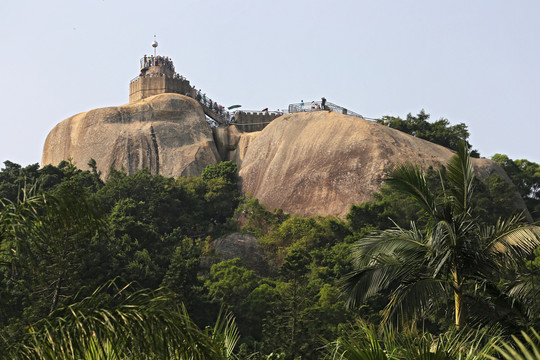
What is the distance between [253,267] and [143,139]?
13240mm

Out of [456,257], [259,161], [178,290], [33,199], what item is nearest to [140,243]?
[178,290]

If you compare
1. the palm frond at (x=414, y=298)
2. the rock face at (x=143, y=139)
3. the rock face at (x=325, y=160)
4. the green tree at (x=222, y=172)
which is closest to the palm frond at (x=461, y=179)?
the palm frond at (x=414, y=298)

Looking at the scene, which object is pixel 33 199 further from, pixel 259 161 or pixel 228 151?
pixel 228 151

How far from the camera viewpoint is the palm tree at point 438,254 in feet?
Result: 32.2

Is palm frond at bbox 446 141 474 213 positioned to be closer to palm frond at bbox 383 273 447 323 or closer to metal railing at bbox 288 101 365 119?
palm frond at bbox 383 273 447 323

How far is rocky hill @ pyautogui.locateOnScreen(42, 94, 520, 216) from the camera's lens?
43125 millimetres

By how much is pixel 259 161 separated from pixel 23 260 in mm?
41985

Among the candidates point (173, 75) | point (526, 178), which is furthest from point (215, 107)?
point (526, 178)

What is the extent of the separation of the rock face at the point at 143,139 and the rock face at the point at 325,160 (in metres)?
3.09

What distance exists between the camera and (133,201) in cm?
3925

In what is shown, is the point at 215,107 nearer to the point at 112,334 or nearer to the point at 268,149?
the point at 268,149

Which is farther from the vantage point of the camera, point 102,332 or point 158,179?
point 158,179

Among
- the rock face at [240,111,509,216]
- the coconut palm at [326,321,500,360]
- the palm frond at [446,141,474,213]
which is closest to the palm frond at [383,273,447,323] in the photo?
the palm frond at [446,141,474,213]

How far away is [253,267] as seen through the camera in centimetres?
3919
